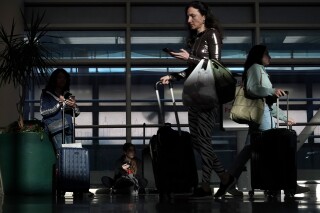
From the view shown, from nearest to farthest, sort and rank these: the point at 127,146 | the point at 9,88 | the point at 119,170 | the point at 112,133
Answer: the point at 119,170
the point at 127,146
the point at 9,88
the point at 112,133

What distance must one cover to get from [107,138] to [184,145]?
4.79 meters

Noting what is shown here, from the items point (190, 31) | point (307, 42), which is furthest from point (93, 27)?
point (190, 31)

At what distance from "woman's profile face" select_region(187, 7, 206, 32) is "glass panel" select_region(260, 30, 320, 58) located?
5364 millimetres

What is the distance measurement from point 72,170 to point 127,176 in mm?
2066

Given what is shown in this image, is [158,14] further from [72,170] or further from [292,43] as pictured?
[72,170]

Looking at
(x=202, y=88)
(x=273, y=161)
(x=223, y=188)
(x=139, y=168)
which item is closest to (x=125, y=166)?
(x=139, y=168)

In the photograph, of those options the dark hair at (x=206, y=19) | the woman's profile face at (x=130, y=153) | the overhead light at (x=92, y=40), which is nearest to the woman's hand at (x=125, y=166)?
the woman's profile face at (x=130, y=153)

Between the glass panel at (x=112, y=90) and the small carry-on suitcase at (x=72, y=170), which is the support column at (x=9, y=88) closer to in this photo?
the glass panel at (x=112, y=90)

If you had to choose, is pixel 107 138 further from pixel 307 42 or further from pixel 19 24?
pixel 307 42

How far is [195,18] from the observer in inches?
222

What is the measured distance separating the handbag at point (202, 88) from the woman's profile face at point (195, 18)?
362 millimetres

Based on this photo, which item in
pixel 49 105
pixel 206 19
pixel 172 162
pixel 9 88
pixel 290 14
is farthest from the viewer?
pixel 290 14

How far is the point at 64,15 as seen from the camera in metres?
10.8

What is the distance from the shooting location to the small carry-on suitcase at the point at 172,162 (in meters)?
5.61
